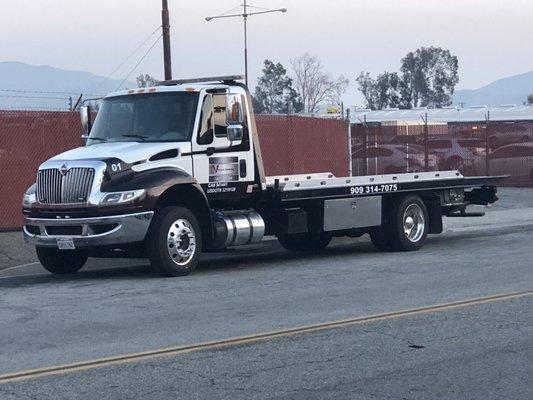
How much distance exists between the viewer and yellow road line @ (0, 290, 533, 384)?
8602 mm

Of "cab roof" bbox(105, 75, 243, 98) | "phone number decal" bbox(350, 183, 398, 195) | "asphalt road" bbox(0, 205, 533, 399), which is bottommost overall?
"asphalt road" bbox(0, 205, 533, 399)

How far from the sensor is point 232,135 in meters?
15.5

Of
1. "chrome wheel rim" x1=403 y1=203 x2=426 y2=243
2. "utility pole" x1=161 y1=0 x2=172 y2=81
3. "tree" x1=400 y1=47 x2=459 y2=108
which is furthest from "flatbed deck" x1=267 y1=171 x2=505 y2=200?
"tree" x1=400 y1=47 x2=459 y2=108

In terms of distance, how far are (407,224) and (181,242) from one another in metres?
4.87

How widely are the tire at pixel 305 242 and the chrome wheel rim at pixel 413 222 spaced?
1.36m

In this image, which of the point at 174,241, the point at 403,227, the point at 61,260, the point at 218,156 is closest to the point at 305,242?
the point at 403,227

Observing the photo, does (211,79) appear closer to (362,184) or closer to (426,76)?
(362,184)

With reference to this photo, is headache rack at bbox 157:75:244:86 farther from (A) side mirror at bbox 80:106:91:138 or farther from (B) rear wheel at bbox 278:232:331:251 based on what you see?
(B) rear wheel at bbox 278:232:331:251

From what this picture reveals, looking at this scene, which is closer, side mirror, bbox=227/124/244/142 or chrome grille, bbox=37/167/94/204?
chrome grille, bbox=37/167/94/204

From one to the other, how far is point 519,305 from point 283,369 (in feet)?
13.1

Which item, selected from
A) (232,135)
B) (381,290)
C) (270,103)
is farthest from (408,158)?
(270,103)

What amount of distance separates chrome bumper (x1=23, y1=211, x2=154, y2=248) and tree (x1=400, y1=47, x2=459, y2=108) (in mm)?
79153

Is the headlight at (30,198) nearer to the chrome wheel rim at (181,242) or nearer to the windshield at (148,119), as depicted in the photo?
the windshield at (148,119)

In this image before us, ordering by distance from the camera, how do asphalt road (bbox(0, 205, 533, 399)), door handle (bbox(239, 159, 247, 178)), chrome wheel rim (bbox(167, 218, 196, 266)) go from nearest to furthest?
1. asphalt road (bbox(0, 205, 533, 399))
2. chrome wheel rim (bbox(167, 218, 196, 266))
3. door handle (bbox(239, 159, 247, 178))
